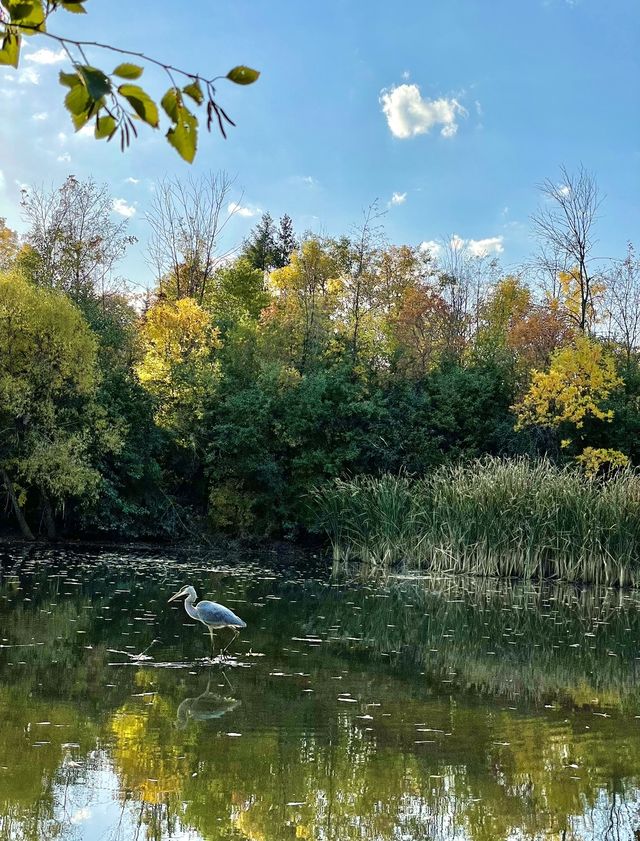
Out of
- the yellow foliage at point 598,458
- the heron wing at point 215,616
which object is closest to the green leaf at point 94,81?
the heron wing at point 215,616

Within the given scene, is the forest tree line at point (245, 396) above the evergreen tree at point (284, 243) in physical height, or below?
below

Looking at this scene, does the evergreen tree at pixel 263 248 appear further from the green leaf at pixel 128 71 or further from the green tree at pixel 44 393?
the green leaf at pixel 128 71

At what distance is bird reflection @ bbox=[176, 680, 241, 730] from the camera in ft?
17.6

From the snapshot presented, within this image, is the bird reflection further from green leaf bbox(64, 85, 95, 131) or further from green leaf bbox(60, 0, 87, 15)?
green leaf bbox(60, 0, 87, 15)

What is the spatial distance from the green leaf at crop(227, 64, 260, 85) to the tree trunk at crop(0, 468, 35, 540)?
54.4 ft

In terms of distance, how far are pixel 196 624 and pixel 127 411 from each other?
1043 centimetres

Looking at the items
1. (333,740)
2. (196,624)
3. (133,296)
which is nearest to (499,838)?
(333,740)

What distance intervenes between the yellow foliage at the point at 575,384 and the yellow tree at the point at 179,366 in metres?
7.46

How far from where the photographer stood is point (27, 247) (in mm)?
22766

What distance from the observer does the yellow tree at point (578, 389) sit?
59.5ft

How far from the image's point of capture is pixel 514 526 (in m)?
14.6

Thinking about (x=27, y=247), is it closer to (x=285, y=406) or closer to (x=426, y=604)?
(x=285, y=406)

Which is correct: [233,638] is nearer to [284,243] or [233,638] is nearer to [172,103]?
[172,103]

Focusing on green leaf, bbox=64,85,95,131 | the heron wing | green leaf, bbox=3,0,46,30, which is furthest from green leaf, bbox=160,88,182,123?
the heron wing
